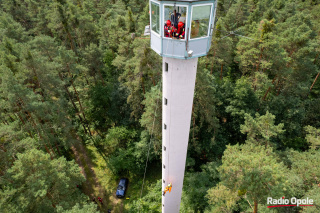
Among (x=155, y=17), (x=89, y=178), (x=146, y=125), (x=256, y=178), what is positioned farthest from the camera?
(x=89, y=178)

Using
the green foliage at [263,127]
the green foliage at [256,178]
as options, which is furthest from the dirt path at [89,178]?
the green foliage at [263,127]

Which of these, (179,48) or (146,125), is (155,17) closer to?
(179,48)

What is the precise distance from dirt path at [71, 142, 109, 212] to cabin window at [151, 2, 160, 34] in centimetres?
1882

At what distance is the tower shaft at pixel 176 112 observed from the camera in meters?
8.16

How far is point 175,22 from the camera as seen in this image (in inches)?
279

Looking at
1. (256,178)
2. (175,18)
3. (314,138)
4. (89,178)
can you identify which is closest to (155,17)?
(175,18)

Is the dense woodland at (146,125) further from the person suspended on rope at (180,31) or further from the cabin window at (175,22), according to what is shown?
the person suspended on rope at (180,31)

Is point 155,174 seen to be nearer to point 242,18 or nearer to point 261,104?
point 261,104

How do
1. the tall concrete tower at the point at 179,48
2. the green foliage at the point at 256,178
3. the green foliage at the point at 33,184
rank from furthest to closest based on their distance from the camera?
the green foliage at the point at 33,184 < the green foliage at the point at 256,178 < the tall concrete tower at the point at 179,48

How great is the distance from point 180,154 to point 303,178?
804 cm

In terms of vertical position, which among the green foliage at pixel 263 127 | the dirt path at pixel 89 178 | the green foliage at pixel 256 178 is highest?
the green foliage at pixel 256 178

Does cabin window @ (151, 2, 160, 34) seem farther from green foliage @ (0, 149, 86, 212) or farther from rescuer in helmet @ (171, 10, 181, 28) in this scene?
green foliage @ (0, 149, 86, 212)

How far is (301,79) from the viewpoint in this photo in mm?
23875

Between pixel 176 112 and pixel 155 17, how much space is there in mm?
4294
